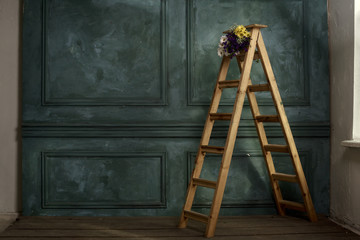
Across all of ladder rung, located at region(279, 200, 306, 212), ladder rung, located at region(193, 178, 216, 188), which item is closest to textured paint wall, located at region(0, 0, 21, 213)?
ladder rung, located at region(193, 178, 216, 188)

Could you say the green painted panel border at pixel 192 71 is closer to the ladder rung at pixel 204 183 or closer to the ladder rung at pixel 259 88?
the ladder rung at pixel 259 88

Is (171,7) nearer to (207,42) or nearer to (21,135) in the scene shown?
(207,42)

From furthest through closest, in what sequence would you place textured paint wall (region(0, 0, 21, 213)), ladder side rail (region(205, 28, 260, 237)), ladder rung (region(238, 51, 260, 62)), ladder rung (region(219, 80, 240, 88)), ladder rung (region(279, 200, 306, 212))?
1. textured paint wall (region(0, 0, 21, 213))
2. ladder rung (region(279, 200, 306, 212))
3. ladder rung (region(238, 51, 260, 62))
4. ladder rung (region(219, 80, 240, 88))
5. ladder side rail (region(205, 28, 260, 237))

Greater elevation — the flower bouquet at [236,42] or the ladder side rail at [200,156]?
the flower bouquet at [236,42]

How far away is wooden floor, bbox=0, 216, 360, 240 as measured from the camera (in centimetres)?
325

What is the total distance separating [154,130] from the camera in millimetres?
3910

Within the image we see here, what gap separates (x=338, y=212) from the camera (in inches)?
148

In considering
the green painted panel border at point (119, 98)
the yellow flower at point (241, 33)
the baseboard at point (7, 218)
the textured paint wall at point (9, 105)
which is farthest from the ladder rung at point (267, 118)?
the baseboard at point (7, 218)

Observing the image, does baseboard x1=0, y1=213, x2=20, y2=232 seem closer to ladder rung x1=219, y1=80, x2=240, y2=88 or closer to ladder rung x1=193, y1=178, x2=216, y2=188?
ladder rung x1=193, y1=178, x2=216, y2=188

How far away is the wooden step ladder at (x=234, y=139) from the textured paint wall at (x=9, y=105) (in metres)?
1.63

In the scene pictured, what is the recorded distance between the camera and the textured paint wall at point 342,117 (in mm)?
3488

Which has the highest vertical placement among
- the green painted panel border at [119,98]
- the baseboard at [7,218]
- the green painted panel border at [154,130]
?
the green painted panel border at [119,98]

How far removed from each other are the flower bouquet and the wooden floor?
1.47 m

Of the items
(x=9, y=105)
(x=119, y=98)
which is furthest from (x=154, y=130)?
(x=9, y=105)
